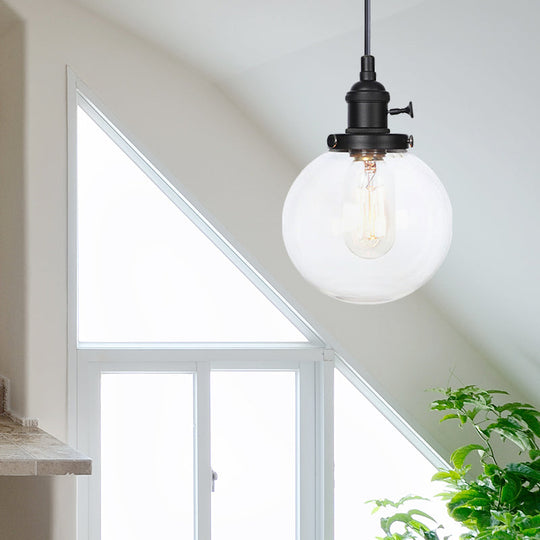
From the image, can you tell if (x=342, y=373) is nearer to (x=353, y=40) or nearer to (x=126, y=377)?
(x=126, y=377)

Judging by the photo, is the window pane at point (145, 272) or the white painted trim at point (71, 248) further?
the window pane at point (145, 272)

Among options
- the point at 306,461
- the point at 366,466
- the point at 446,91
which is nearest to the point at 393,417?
the point at 366,466

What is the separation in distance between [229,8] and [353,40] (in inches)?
16.3

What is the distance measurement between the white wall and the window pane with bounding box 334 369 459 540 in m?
0.13

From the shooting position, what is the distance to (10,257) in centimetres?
311

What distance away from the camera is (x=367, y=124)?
1.05 m

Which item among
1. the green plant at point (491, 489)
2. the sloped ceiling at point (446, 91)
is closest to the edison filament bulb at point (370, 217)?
the sloped ceiling at point (446, 91)

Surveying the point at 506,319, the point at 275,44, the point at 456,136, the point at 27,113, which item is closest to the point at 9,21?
the point at 27,113

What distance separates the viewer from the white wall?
9.79ft

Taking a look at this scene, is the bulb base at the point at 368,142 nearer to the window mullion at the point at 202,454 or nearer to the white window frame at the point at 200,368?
the white window frame at the point at 200,368

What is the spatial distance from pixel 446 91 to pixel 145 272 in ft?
4.81

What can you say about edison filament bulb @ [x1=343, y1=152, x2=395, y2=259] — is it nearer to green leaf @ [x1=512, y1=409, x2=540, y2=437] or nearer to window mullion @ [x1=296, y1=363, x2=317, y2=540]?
green leaf @ [x1=512, y1=409, x2=540, y2=437]

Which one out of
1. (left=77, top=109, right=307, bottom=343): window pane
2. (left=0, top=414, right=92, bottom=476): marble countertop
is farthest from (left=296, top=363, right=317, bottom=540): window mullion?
(left=0, top=414, right=92, bottom=476): marble countertop

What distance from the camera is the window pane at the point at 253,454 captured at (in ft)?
10.9
